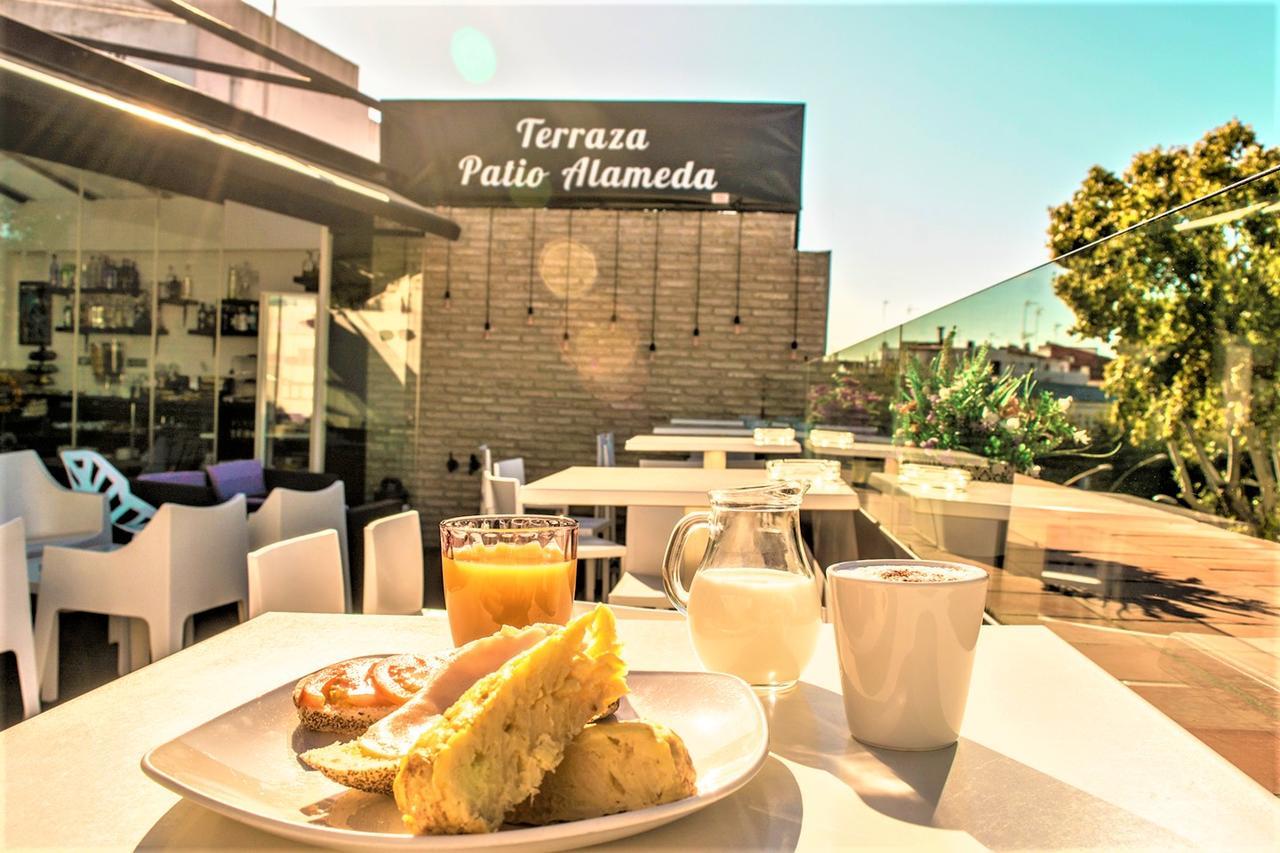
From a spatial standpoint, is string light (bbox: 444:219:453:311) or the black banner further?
string light (bbox: 444:219:453:311)

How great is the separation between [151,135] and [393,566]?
12.5 ft

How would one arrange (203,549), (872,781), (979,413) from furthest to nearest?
(203,549) → (979,413) → (872,781)

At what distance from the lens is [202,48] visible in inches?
332

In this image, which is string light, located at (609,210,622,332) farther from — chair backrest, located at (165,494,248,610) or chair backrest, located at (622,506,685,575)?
chair backrest, located at (622,506,685,575)

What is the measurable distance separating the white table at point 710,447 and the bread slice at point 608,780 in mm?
4452

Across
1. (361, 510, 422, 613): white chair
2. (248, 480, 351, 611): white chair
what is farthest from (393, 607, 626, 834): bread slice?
(248, 480, 351, 611): white chair

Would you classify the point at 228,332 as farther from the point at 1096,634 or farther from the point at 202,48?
the point at 1096,634

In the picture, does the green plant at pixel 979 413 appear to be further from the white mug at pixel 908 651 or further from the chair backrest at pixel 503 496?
the chair backrest at pixel 503 496

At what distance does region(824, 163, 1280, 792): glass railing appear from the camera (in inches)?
56.5

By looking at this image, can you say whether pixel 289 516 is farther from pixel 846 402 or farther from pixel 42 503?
pixel 846 402

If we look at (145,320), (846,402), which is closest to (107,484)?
(145,320)

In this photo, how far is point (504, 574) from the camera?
961 mm

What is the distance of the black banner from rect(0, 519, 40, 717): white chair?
474 centimetres

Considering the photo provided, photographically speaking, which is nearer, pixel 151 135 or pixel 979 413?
pixel 979 413
